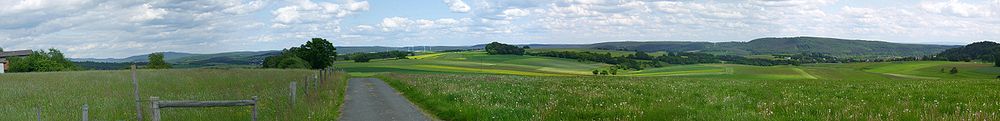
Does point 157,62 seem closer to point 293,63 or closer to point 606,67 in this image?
point 293,63

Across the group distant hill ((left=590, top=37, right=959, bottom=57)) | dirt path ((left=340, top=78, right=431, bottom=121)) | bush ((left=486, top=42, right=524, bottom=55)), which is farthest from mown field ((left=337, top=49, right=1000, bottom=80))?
dirt path ((left=340, top=78, right=431, bottom=121))

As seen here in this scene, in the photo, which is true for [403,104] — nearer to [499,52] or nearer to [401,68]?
[401,68]

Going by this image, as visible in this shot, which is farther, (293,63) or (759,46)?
(759,46)

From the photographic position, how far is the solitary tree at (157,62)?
376ft

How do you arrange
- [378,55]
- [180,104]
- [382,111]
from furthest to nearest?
[378,55] → [382,111] → [180,104]

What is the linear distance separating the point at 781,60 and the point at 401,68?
134ft

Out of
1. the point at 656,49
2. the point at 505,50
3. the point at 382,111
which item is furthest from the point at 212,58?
the point at 382,111

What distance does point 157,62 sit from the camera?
381ft

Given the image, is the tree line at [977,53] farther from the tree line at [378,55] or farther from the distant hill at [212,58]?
the distant hill at [212,58]

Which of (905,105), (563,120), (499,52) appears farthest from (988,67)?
(563,120)

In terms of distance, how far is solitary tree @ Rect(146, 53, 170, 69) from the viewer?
11462cm

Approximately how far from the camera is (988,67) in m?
60.4

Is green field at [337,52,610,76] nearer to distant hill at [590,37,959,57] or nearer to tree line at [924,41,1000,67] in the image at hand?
distant hill at [590,37,959,57]

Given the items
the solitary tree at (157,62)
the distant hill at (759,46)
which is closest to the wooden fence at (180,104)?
the distant hill at (759,46)
